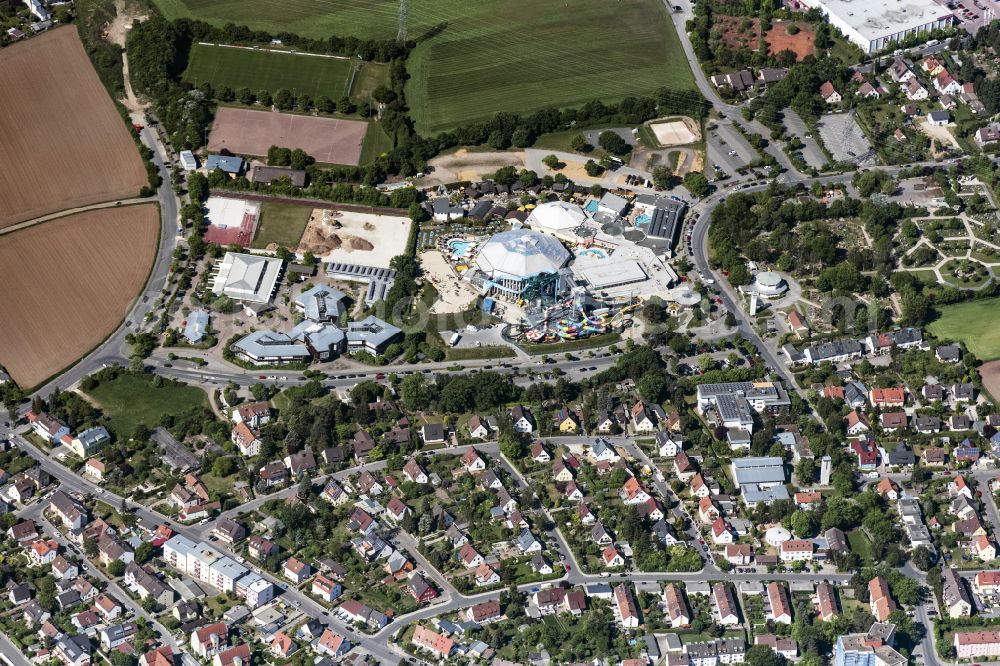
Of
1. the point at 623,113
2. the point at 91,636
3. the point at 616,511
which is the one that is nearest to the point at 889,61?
the point at 623,113

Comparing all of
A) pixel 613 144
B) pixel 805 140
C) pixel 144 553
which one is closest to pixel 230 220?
pixel 613 144

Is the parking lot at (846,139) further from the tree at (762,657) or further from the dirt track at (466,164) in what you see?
the tree at (762,657)

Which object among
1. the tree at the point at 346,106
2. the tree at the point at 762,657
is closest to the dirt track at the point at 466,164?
the tree at the point at 346,106

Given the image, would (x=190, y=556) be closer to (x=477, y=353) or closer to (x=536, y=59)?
(x=477, y=353)

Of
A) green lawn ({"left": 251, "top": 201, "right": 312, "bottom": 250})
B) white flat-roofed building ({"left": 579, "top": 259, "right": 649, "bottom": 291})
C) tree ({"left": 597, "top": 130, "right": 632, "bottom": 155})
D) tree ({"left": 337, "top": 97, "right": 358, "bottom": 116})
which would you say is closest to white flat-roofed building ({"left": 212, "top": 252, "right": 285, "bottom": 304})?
green lawn ({"left": 251, "top": 201, "right": 312, "bottom": 250})

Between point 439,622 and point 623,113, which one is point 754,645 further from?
point 623,113

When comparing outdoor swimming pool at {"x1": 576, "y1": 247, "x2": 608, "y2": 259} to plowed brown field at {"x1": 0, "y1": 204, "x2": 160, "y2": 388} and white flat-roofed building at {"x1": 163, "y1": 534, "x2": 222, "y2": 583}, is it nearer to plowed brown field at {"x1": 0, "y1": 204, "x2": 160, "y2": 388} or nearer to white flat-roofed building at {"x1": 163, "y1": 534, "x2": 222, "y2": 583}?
plowed brown field at {"x1": 0, "y1": 204, "x2": 160, "y2": 388}
